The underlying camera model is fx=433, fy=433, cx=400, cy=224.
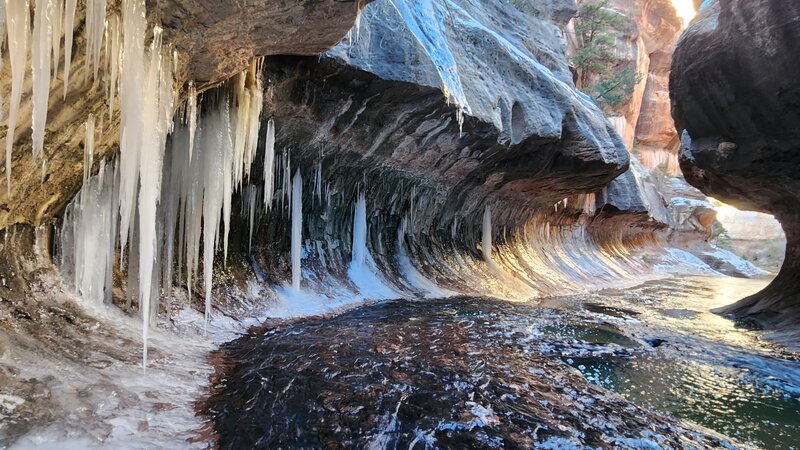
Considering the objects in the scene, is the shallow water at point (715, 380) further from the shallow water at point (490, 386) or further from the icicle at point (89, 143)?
the icicle at point (89, 143)

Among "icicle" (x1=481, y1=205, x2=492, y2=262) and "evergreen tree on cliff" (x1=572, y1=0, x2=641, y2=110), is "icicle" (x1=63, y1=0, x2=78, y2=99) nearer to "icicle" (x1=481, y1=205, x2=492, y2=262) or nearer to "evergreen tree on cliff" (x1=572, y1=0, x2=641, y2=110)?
"icicle" (x1=481, y1=205, x2=492, y2=262)

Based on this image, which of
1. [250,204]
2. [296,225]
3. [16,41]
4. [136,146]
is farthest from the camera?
[296,225]

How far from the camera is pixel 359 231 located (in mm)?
10906

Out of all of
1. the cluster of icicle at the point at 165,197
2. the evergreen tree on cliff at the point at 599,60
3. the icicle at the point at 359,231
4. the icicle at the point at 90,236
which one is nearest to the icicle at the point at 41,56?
the cluster of icicle at the point at 165,197

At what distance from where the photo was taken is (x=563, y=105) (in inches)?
485

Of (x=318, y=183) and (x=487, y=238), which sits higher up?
(x=318, y=183)

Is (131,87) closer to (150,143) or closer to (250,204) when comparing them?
(150,143)

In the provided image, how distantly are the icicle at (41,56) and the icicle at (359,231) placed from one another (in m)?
7.71

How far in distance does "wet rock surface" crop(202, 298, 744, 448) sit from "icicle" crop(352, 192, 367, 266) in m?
4.41

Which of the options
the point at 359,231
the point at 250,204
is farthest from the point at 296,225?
the point at 359,231

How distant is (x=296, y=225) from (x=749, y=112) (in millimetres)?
9142

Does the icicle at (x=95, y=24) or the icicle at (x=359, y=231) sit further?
the icicle at (x=359, y=231)

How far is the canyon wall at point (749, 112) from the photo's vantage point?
750 cm

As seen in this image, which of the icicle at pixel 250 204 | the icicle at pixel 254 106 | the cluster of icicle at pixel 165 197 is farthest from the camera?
the icicle at pixel 250 204
